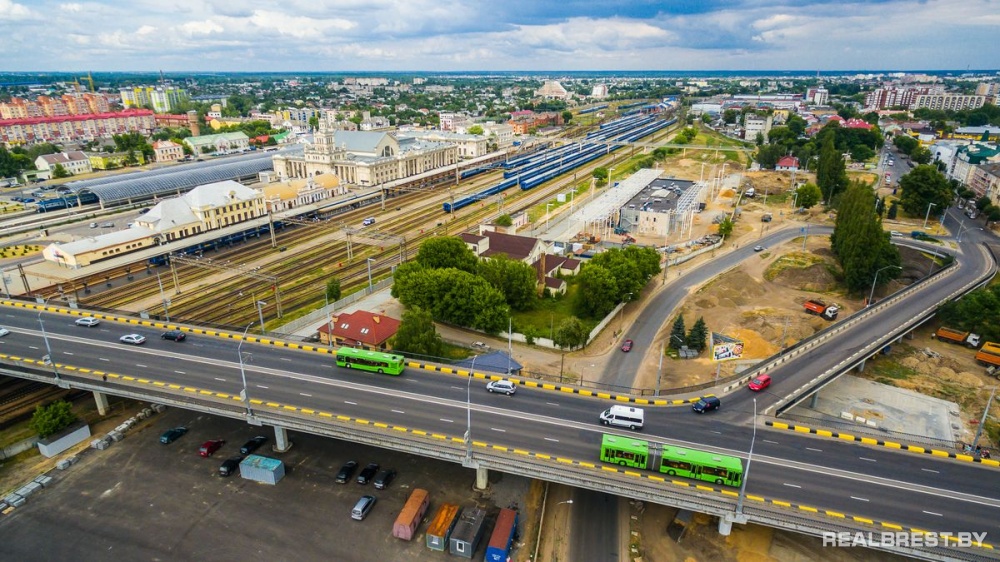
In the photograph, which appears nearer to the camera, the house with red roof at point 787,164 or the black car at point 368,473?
the black car at point 368,473

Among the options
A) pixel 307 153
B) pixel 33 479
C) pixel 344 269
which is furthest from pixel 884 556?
pixel 307 153

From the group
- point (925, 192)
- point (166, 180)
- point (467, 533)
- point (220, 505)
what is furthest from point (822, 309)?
point (166, 180)

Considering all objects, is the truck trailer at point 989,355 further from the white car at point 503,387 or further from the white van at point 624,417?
the white car at point 503,387

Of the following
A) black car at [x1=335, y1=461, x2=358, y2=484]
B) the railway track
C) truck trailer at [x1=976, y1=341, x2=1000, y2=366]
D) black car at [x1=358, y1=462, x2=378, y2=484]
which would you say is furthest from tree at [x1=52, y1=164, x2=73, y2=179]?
truck trailer at [x1=976, y1=341, x2=1000, y2=366]

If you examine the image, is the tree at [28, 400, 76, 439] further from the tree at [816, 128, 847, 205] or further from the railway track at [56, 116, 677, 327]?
the tree at [816, 128, 847, 205]


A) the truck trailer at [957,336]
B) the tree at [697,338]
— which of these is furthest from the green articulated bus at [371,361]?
the truck trailer at [957,336]
